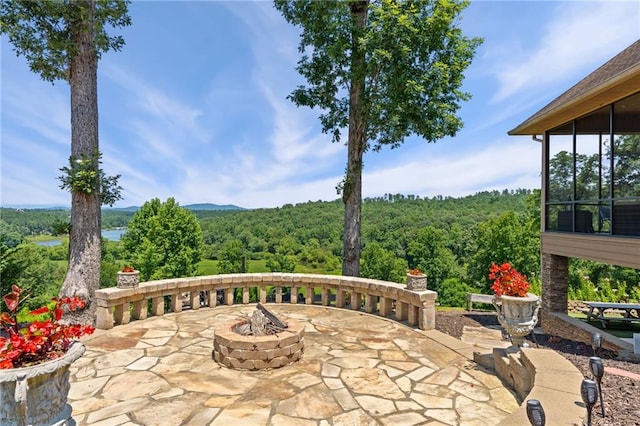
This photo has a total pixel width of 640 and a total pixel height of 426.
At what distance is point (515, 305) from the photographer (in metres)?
4.09

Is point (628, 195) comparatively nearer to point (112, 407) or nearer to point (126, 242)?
point (112, 407)

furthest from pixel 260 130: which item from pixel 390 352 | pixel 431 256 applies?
pixel 431 256

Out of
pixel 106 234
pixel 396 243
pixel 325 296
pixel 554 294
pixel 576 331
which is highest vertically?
pixel 106 234

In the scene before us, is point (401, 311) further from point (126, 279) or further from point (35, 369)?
point (35, 369)

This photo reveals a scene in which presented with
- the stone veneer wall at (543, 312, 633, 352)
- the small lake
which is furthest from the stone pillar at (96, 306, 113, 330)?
the stone veneer wall at (543, 312, 633, 352)

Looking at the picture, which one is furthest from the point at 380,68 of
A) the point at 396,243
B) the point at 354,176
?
the point at 396,243

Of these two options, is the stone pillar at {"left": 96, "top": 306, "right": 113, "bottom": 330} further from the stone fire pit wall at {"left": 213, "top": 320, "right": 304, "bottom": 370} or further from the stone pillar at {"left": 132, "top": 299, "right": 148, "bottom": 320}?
the stone fire pit wall at {"left": 213, "top": 320, "right": 304, "bottom": 370}

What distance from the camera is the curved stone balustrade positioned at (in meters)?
5.79

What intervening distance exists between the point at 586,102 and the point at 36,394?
380 inches

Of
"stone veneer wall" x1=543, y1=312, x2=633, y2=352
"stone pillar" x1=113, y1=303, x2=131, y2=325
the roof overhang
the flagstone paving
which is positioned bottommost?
"stone veneer wall" x1=543, y1=312, x2=633, y2=352

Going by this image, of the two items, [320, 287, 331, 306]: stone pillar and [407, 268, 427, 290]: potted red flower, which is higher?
[407, 268, 427, 290]: potted red flower

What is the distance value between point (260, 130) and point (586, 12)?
1655cm

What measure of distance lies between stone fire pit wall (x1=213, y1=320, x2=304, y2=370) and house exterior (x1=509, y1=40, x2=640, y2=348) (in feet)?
20.8

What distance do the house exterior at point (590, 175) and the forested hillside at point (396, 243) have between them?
33.7 ft
